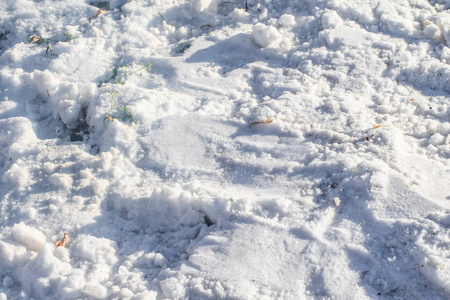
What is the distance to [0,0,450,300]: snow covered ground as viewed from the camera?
1.81 m

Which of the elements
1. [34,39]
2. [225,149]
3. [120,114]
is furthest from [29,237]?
[34,39]

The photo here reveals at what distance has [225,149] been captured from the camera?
240 cm

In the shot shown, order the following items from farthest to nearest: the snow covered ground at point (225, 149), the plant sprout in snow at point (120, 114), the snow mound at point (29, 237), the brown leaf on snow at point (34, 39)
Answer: the brown leaf on snow at point (34, 39), the plant sprout in snow at point (120, 114), the snow mound at point (29, 237), the snow covered ground at point (225, 149)

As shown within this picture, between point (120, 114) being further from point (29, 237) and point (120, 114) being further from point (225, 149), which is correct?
point (29, 237)

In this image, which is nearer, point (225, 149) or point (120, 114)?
point (225, 149)

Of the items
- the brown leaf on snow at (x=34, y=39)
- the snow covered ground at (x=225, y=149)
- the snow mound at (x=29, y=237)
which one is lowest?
the snow mound at (x=29, y=237)

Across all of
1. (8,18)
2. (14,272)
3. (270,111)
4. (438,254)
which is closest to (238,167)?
(270,111)

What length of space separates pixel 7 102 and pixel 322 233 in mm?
2387

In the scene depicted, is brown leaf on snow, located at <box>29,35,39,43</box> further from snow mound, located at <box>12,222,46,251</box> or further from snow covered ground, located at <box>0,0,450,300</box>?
snow mound, located at <box>12,222,46,251</box>

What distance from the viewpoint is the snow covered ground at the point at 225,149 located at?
181 cm

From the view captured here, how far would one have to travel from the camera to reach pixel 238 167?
230 cm

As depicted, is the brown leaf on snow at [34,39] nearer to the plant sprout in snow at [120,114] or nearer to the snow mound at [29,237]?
the plant sprout in snow at [120,114]

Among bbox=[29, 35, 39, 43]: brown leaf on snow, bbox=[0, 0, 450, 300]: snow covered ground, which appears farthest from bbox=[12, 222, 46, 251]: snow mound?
bbox=[29, 35, 39, 43]: brown leaf on snow

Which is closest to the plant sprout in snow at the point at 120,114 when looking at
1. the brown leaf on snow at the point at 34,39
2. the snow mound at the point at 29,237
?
the snow mound at the point at 29,237
